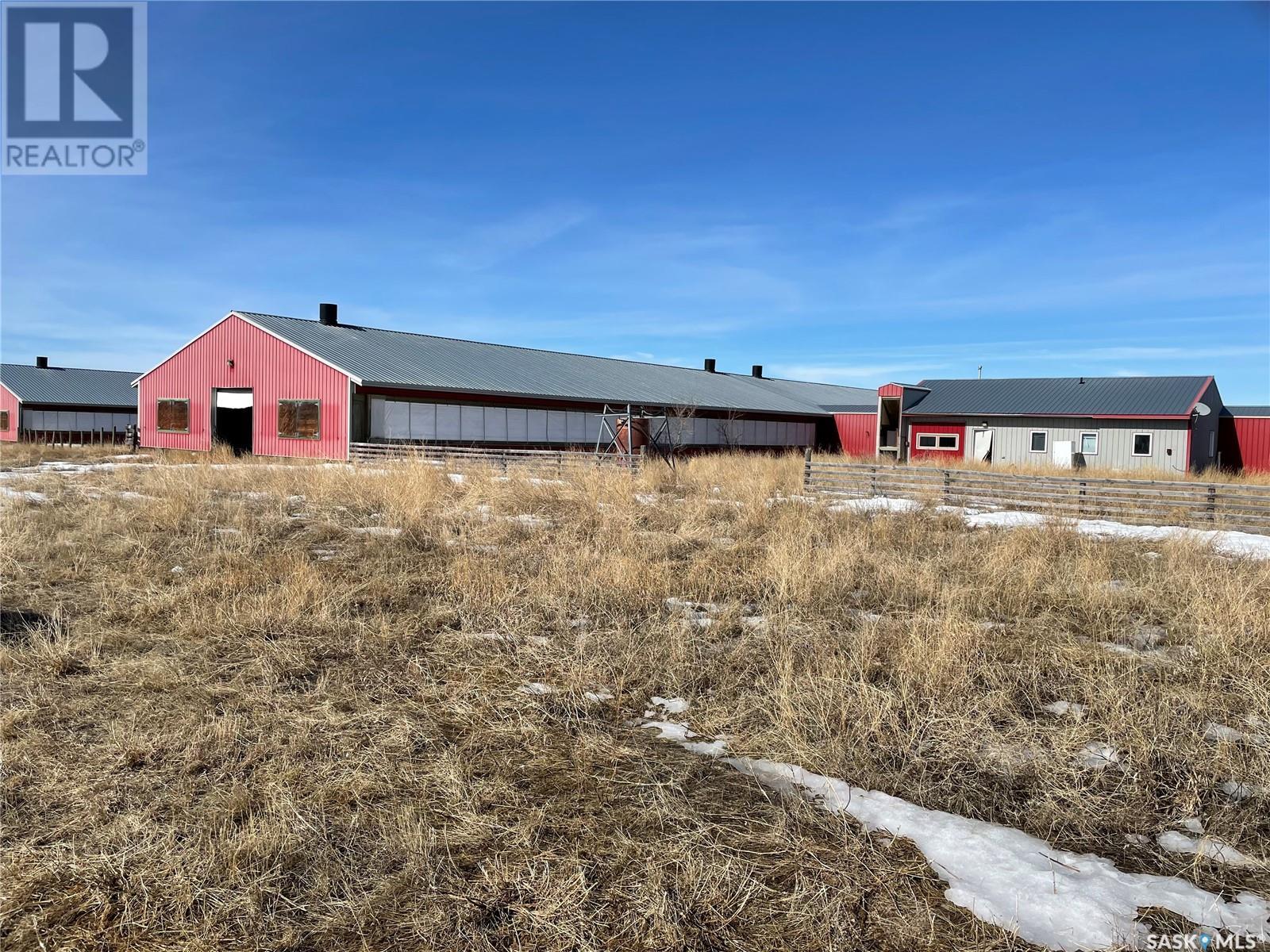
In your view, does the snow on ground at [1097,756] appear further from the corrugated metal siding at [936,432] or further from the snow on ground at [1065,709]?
the corrugated metal siding at [936,432]

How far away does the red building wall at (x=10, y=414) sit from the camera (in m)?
44.7

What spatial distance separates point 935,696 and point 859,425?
3772 centimetres

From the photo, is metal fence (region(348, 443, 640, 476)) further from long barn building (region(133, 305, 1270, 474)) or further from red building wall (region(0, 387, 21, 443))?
red building wall (region(0, 387, 21, 443))

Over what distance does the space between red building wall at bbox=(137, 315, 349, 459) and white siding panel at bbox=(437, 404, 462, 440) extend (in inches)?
135

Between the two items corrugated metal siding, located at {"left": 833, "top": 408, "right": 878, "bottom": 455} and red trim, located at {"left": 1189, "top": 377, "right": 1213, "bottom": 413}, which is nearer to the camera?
red trim, located at {"left": 1189, "top": 377, "right": 1213, "bottom": 413}

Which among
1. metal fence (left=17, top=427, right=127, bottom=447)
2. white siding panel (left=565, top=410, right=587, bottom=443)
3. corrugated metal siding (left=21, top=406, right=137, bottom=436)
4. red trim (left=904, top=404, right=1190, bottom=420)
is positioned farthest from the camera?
corrugated metal siding (left=21, top=406, right=137, bottom=436)

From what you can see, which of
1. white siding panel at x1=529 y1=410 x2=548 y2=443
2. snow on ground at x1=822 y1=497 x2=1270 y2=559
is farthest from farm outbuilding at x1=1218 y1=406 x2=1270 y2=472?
white siding panel at x1=529 y1=410 x2=548 y2=443

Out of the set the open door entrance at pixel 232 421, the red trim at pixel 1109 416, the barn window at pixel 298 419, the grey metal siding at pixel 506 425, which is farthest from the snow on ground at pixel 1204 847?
the open door entrance at pixel 232 421

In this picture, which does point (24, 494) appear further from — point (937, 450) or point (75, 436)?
point (75, 436)

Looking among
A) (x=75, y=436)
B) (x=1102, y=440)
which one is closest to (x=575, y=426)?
(x=1102, y=440)

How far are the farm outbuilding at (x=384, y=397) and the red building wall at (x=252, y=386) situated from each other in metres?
0.06

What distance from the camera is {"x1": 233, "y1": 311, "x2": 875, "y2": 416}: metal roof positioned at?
29906mm

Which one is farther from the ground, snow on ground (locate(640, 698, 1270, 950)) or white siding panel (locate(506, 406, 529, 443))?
white siding panel (locate(506, 406, 529, 443))

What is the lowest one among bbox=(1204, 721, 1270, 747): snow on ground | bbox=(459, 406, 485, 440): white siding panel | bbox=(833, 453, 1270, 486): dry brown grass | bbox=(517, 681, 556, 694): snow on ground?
bbox=(517, 681, 556, 694): snow on ground
